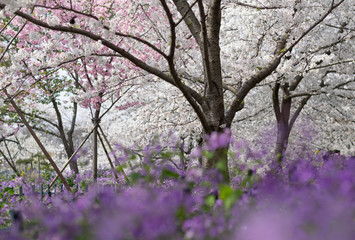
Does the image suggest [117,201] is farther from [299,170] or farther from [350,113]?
[350,113]

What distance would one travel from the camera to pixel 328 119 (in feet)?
46.5

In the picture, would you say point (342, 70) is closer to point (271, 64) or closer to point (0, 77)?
point (271, 64)

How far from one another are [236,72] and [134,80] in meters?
1.98

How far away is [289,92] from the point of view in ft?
38.9

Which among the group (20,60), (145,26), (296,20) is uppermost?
(145,26)

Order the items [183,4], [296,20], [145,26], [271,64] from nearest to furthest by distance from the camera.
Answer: [183,4], [271,64], [296,20], [145,26]

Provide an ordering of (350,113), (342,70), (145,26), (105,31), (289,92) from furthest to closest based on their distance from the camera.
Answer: (350,113) → (289,92) → (342,70) → (145,26) → (105,31)

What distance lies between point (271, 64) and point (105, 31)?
113 inches

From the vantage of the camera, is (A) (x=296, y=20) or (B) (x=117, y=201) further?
(A) (x=296, y=20)

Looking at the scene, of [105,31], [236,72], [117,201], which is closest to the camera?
[117,201]

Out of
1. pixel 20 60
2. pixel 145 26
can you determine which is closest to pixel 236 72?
pixel 145 26

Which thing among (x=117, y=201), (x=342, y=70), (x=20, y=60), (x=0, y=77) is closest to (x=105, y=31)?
(x=20, y=60)

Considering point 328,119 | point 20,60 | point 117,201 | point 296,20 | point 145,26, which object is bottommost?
point 117,201

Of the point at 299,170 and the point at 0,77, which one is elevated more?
A: the point at 0,77
